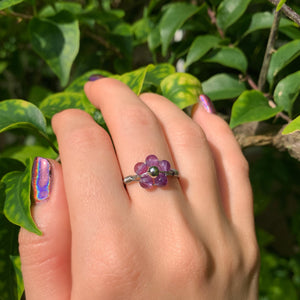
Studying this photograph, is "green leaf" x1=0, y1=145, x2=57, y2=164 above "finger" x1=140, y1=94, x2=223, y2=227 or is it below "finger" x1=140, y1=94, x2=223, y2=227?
above

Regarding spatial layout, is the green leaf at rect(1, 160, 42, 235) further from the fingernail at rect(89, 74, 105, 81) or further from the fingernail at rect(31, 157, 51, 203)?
the fingernail at rect(89, 74, 105, 81)

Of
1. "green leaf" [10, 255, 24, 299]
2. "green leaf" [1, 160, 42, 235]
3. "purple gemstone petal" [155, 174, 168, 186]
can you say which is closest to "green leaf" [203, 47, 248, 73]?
"purple gemstone petal" [155, 174, 168, 186]

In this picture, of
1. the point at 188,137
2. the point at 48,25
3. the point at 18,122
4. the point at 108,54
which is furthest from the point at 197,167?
the point at 108,54

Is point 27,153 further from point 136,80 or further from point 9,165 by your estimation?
point 136,80

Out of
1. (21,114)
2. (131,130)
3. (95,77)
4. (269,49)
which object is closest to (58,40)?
(95,77)

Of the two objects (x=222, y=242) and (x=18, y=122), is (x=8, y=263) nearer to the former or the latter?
(x=18, y=122)

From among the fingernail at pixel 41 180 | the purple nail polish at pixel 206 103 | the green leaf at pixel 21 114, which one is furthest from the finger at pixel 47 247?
the purple nail polish at pixel 206 103
